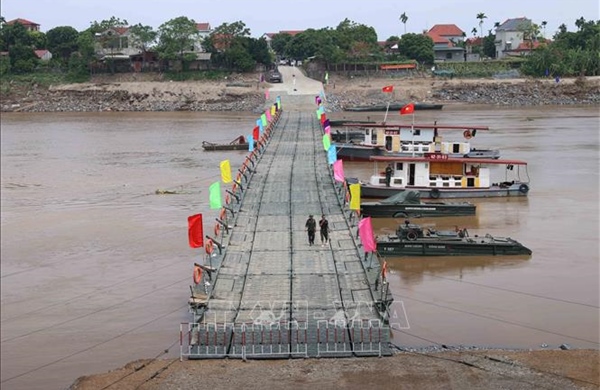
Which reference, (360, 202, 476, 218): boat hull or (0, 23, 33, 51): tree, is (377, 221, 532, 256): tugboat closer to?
(360, 202, 476, 218): boat hull

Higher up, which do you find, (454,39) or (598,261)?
(454,39)

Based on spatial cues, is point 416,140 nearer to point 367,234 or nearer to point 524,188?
point 524,188

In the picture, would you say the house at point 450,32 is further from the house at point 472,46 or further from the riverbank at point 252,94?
the riverbank at point 252,94

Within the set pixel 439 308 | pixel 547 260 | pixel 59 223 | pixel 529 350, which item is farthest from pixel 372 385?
pixel 59 223

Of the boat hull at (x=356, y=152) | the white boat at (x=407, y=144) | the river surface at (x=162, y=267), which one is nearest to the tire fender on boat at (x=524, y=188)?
the river surface at (x=162, y=267)

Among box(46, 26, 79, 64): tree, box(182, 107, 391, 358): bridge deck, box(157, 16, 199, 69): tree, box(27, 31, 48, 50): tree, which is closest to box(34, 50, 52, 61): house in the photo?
box(46, 26, 79, 64): tree

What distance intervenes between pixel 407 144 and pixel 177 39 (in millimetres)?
66071

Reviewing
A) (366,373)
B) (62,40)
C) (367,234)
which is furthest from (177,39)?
(366,373)

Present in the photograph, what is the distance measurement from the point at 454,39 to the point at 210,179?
103112 millimetres

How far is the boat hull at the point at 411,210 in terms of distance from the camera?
33688 millimetres

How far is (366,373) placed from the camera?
15844 millimetres

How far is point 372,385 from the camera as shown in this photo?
15.3m

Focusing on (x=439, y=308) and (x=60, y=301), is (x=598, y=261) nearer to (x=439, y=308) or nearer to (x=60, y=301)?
(x=439, y=308)

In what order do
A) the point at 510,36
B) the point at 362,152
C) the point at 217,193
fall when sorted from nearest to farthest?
the point at 217,193 < the point at 362,152 < the point at 510,36
